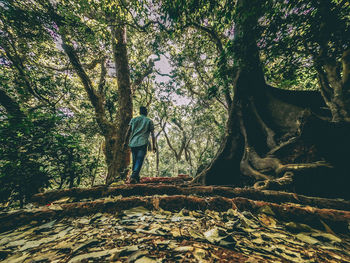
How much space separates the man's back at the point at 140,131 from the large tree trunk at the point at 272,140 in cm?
184

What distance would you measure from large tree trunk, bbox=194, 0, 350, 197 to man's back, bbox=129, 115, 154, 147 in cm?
184

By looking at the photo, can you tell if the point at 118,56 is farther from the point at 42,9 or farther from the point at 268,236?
the point at 268,236

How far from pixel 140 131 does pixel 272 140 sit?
3.50 metres

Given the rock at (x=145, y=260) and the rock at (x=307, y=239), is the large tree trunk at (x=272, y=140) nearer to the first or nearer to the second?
the rock at (x=307, y=239)

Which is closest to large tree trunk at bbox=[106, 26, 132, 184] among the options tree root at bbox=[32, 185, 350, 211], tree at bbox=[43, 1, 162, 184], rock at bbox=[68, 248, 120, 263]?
tree at bbox=[43, 1, 162, 184]

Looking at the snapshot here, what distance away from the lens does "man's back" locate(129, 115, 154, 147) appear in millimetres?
3859

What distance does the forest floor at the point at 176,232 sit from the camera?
0.89 metres

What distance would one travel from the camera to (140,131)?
3934 millimetres

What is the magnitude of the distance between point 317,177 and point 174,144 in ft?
76.4

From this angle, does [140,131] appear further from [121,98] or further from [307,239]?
[307,239]

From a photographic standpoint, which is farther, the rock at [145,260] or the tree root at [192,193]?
the tree root at [192,193]

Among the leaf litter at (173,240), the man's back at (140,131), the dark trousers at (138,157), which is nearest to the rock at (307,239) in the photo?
the leaf litter at (173,240)

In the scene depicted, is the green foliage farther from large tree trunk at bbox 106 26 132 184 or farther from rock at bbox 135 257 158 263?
rock at bbox 135 257 158 263

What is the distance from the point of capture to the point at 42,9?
497 centimetres
